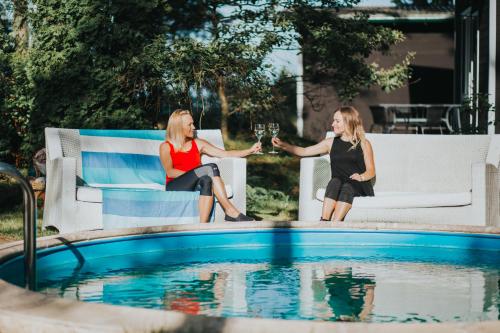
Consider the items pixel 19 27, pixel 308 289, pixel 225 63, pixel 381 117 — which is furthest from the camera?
pixel 381 117

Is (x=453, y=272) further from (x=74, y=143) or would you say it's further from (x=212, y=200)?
(x=74, y=143)

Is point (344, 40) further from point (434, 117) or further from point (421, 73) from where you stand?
point (421, 73)

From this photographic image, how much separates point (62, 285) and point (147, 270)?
56cm

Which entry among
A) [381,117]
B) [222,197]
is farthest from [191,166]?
[381,117]

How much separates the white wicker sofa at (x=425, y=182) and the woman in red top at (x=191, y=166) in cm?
63

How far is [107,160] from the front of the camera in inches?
259

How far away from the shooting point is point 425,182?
6.63m

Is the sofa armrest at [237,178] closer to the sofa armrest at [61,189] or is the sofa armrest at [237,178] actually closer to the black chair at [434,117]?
the sofa armrest at [61,189]

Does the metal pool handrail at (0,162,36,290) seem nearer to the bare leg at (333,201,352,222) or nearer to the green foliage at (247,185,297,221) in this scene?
the bare leg at (333,201,352,222)

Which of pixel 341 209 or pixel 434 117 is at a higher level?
pixel 434 117

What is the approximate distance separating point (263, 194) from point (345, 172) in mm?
2314

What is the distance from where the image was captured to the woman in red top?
5883 mm

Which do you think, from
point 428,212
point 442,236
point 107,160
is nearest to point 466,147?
point 428,212

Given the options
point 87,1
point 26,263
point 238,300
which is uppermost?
point 87,1
